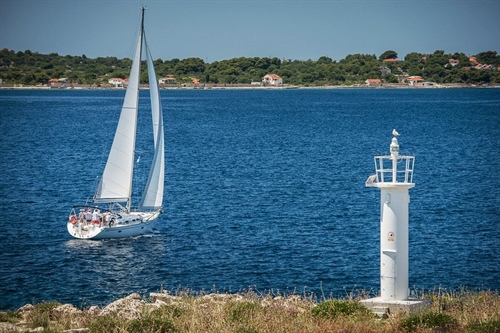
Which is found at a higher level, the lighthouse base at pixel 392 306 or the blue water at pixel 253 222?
the lighthouse base at pixel 392 306

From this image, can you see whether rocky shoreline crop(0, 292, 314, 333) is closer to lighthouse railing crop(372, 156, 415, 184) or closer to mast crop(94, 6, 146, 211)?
lighthouse railing crop(372, 156, 415, 184)

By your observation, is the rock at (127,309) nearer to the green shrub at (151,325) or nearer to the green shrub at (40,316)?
the green shrub at (40,316)

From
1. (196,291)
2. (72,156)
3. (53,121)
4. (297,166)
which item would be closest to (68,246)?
(196,291)

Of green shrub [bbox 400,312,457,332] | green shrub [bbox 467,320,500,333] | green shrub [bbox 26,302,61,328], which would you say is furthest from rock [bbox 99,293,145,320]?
green shrub [bbox 467,320,500,333]

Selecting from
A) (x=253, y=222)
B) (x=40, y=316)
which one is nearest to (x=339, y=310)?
(x=40, y=316)

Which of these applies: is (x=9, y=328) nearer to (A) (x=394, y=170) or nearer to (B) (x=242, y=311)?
(B) (x=242, y=311)

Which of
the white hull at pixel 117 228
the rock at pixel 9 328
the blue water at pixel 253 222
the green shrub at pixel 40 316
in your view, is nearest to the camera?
the rock at pixel 9 328

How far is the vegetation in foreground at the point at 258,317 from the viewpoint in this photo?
20484 mm

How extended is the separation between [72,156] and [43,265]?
165 feet

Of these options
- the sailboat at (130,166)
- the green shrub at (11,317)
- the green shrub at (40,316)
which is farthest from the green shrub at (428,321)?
the sailboat at (130,166)

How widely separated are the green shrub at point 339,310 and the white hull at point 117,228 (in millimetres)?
24265

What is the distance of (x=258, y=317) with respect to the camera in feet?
71.3

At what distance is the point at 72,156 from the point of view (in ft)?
289

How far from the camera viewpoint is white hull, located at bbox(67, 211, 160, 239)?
44781 millimetres
